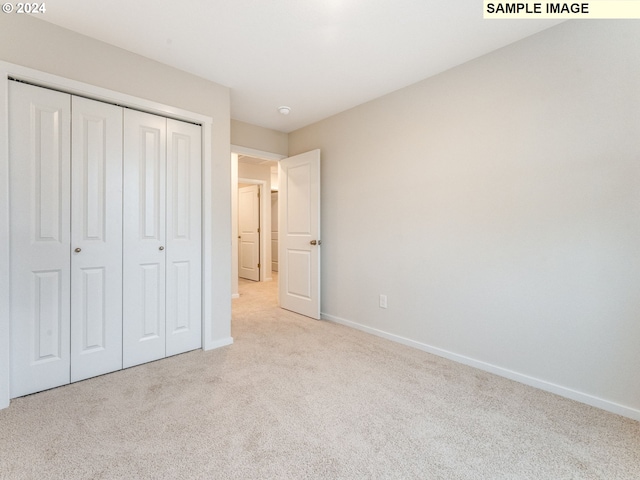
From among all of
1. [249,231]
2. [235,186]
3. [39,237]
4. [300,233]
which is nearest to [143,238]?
[39,237]

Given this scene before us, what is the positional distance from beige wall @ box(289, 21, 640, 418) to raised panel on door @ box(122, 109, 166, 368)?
6.48 feet

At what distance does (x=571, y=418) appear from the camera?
1.70 metres

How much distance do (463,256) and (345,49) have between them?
187 centimetres

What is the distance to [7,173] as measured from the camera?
177 cm

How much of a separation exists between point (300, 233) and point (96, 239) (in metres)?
2.15

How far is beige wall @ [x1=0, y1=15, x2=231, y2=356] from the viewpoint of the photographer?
72.1 inches

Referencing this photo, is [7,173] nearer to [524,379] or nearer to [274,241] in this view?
[524,379]

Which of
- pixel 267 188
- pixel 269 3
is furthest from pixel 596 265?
pixel 267 188

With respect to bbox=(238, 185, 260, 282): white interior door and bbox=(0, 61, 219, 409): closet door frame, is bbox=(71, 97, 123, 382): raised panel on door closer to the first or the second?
bbox=(0, 61, 219, 409): closet door frame

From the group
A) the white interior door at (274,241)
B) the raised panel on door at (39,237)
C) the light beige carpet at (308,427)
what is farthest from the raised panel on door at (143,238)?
the white interior door at (274,241)

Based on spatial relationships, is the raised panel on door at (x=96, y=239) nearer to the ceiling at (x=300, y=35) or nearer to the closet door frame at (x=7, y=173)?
the closet door frame at (x=7, y=173)

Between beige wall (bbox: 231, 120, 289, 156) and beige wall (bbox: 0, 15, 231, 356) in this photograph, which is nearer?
beige wall (bbox: 0, 15, 231, 356)

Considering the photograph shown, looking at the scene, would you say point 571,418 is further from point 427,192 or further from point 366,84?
point 366,84

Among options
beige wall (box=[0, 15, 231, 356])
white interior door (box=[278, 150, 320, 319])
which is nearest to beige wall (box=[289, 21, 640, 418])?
white interior door (box=[278, 150, 320, 319])
